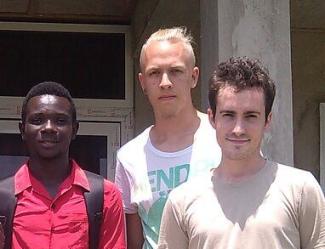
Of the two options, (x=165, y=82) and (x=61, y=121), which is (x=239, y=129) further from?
(x=61, y=121)

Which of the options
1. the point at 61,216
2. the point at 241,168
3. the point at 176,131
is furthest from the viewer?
the point at 176,131

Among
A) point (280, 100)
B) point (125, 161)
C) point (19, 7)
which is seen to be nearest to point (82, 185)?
point (125, 161)

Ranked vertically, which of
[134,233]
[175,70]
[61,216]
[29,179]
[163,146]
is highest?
[175,70]

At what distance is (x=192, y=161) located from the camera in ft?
12.3

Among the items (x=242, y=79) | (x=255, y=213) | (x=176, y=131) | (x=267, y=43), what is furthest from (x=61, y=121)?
(x=267, y=43)

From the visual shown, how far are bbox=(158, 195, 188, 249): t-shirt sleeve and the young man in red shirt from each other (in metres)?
0.38

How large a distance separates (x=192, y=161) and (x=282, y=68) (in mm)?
1443

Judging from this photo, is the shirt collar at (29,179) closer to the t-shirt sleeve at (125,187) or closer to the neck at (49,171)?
the neck at (49,171)

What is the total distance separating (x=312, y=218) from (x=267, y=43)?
2088 mm

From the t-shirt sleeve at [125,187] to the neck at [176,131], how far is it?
0.19 metres

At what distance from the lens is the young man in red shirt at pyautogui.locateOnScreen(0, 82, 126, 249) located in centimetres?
348

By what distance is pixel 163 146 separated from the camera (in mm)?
3850

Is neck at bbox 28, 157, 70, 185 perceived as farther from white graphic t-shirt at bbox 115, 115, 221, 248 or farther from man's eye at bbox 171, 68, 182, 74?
man's eye at bbox 171, 68, 182, 74

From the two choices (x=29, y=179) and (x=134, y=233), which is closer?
(x=29, y=179)
